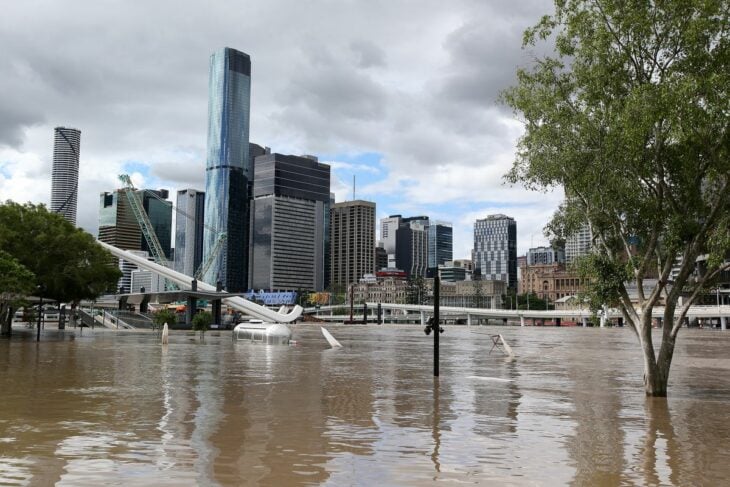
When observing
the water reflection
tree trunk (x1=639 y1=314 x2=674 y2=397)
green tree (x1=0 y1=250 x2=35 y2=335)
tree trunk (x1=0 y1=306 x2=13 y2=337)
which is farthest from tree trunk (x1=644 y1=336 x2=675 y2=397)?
tree trunk (x1=0 y1=306 x2=13 y2=337)

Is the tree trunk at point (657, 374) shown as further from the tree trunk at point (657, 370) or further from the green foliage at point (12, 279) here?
the green foliage at point (12, 279)

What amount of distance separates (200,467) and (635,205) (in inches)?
648

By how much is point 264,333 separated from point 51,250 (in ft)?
68.5

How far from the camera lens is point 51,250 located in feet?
200

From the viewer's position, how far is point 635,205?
859 inches

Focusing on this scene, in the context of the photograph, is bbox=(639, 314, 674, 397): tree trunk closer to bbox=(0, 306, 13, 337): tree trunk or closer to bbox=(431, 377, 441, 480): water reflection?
bbox=(431, 377, 441, 480): water reflection

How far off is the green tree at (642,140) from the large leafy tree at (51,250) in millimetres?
49817

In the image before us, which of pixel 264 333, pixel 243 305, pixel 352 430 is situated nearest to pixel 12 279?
pixel 264 333

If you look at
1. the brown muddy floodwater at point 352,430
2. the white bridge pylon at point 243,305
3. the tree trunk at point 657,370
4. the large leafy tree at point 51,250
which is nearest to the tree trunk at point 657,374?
the tree trunk at point 657,370

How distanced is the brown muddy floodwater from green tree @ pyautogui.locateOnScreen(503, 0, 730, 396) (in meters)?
4.20

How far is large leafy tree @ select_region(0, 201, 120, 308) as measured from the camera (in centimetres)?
5956

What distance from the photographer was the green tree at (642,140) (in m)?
19.9

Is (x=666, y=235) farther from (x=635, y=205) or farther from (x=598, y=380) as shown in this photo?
(x=598, y=380)

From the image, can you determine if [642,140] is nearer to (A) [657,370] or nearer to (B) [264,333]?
(A) [657,370]
